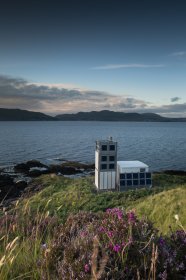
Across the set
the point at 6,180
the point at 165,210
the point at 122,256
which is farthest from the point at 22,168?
the point at 122,256

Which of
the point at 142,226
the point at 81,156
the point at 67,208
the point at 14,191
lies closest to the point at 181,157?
the point at 81,156

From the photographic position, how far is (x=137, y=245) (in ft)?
11.9

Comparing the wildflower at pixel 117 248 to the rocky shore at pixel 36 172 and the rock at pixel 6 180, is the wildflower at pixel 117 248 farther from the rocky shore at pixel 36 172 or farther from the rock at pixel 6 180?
the rock at pixel 6 180

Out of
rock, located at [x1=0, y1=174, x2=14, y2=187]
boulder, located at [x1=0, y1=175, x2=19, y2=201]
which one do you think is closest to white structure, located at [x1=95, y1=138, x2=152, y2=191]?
boulder, located at [x1=0, y1=175, x2=19, y2=201]

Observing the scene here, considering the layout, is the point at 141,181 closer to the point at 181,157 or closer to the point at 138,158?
the point at 138,158

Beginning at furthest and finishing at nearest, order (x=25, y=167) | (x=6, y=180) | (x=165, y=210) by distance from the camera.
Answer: (x=25, y=167)
(x=6, y=180)
(x=165, y=210)

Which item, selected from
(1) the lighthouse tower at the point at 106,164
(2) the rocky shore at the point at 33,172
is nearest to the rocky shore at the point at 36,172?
(2) the rocky shore at the point at 33,172

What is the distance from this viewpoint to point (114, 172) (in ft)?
92.8

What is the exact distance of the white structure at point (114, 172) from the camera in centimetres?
2762

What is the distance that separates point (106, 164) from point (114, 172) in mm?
1196

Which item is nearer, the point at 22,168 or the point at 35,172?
the point at 35,172

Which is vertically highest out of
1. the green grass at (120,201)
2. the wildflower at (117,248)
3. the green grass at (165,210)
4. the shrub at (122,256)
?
the wildflower at (117,248)

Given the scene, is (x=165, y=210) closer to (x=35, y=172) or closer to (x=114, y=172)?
(x=114, y=172)

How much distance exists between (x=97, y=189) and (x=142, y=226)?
24.5 meters
